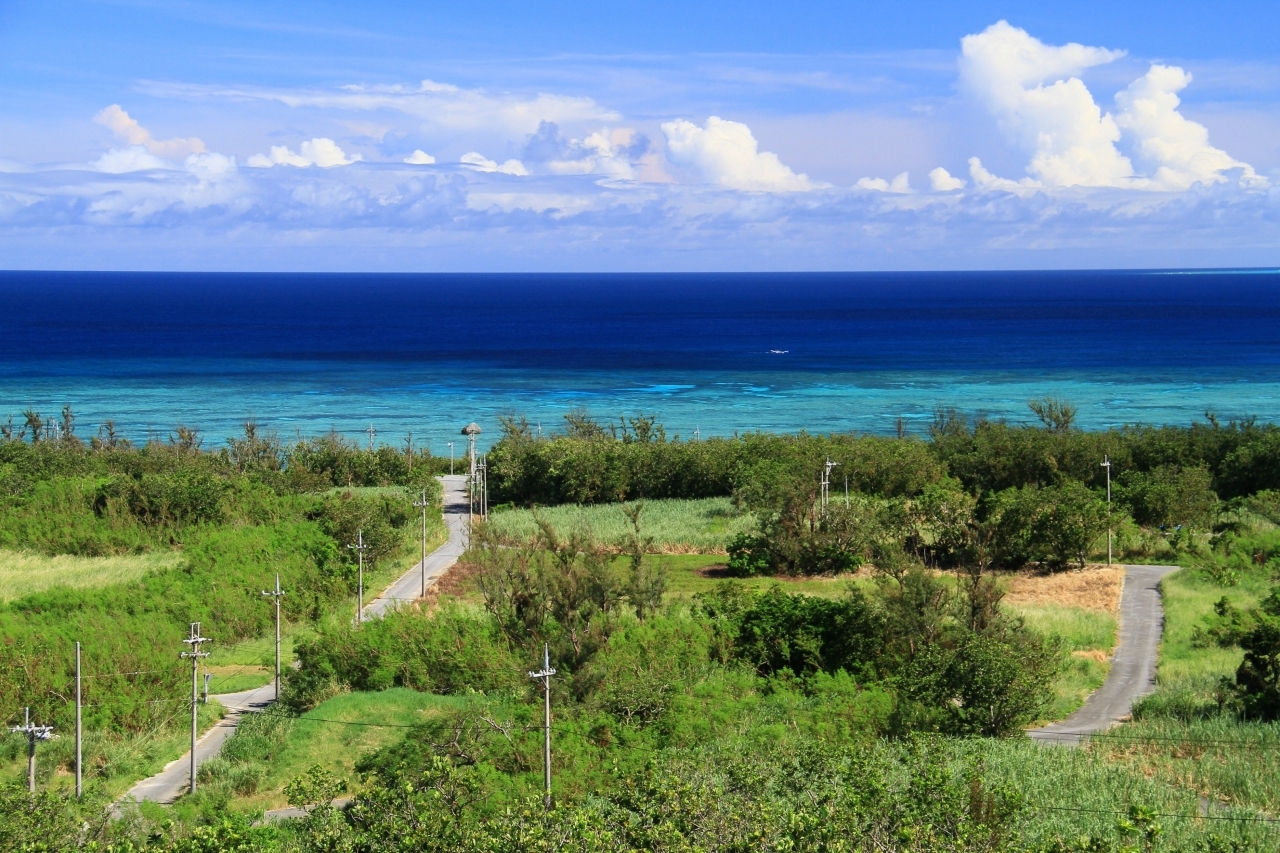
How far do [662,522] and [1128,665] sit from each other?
18600mm

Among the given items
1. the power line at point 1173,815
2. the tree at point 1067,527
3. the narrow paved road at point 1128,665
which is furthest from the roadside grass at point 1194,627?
the power line at point 1173,815

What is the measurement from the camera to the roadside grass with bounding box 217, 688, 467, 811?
1941cm

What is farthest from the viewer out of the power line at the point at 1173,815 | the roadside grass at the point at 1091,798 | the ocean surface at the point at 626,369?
the ocean surface at the point at 626,369

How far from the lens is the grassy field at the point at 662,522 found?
37.2 metres

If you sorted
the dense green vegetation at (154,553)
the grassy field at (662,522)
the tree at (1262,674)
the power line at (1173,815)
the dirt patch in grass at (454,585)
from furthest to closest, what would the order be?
the grassy field at (662,522)
the dirt patch in grass at (454,585)
the dense green vegetation at (154,553)
the tree at (1262,674)
the power line at (1173,815)

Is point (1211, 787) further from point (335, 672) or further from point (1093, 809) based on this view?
point (335, 672)

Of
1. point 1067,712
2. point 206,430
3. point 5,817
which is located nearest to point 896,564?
point 1067,712

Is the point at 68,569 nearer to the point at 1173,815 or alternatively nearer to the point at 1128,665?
the point at 1128,665

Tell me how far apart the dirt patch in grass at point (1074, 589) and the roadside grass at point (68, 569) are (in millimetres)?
22825

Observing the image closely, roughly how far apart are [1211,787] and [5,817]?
52.3ft

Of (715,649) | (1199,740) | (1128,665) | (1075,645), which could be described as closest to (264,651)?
(715,649)

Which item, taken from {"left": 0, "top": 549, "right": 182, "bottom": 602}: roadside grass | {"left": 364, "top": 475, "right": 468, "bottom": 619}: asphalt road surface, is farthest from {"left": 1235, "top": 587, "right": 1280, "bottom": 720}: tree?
{"left": 0, "top": 549, "right": 182, "bottom": 602}: roadside grass

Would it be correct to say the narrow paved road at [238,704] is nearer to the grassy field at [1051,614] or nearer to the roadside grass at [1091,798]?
the grassy field at [1051,614]

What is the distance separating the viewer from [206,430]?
66250 mm
